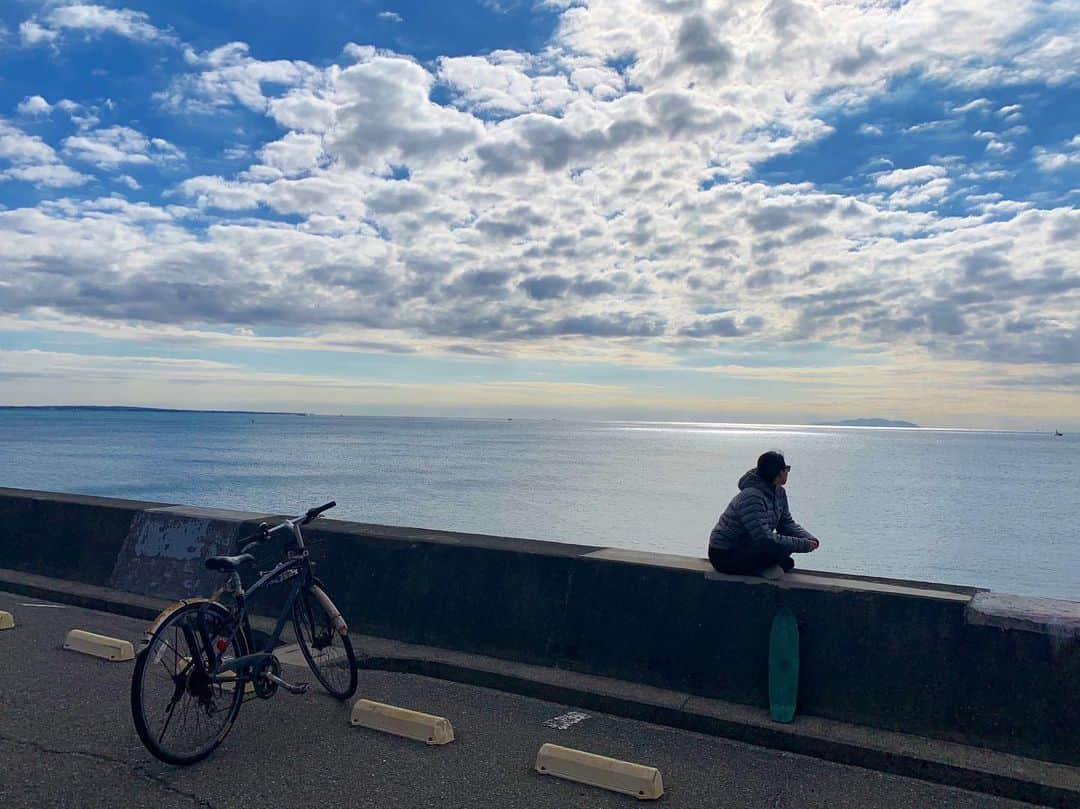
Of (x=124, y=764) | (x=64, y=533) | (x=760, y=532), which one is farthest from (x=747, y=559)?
(x=64, y=533)

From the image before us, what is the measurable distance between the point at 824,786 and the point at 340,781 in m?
2.52

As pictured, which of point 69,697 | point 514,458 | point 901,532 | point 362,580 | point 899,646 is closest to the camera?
point 899,646

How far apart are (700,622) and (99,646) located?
4.52 m

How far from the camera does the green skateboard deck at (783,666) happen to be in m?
5.49

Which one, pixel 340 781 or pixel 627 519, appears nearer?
pixel 340 781

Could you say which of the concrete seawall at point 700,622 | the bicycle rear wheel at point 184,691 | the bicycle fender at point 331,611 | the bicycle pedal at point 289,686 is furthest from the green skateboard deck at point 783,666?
the bicycle rear wheel at point 184,691

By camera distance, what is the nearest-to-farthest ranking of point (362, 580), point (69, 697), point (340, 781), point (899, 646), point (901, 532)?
1. point (340, 781)
2. point (899, 646)
3. point (69, 697)
4. point (362, 580)
5. point (901, 532)

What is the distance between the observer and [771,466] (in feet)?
20.8

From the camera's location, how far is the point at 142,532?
879 cm

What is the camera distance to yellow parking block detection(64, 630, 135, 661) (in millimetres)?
6773

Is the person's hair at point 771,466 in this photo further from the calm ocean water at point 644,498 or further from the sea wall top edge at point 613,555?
the calm ocean water at point 644,498

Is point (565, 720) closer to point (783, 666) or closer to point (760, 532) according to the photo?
point (783, 666)

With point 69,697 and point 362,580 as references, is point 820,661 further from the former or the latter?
point 69,697

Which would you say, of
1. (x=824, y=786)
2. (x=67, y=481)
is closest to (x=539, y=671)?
(x=824, y=786)
